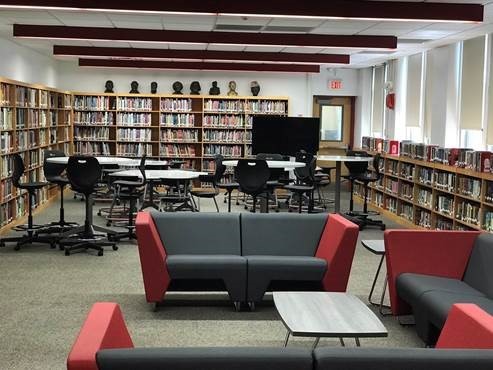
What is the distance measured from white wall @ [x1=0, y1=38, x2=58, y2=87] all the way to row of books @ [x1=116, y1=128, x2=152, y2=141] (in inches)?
71.2

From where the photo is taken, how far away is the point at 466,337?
122 inches

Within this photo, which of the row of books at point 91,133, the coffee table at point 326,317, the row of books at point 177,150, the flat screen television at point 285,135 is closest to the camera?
the coffee table at point 326,317

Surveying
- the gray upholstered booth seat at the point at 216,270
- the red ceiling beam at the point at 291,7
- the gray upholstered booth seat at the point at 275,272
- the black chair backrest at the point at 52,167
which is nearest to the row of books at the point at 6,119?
the black chair backrest at the point at 52,167

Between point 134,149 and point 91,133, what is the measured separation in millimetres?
1013

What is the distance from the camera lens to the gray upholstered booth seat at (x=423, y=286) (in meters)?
4.77

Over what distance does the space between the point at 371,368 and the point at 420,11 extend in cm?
569

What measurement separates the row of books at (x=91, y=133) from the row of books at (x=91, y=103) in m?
0.47

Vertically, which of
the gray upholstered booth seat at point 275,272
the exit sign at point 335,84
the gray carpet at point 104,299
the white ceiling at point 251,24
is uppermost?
the white ceiling at point 251,24

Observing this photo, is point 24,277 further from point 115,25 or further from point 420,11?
point 420,11

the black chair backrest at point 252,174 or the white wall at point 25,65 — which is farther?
the white wall at point 25,65

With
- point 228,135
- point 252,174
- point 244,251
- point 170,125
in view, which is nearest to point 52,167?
point 252,174

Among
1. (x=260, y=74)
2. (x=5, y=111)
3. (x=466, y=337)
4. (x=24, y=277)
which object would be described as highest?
(x=260, y=74)

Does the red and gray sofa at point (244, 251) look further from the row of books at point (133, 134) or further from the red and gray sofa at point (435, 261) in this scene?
the row of books at point (133, 134)

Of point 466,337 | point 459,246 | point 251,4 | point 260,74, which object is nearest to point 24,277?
point 251,4
